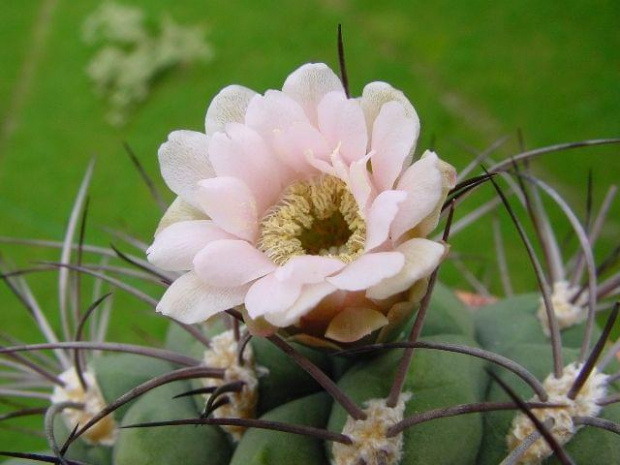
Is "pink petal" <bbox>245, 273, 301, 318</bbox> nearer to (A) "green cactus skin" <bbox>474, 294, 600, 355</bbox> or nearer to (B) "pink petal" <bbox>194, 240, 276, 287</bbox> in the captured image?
(B) "pink petal" <bbox>194, 240, 276, 287</bbox>

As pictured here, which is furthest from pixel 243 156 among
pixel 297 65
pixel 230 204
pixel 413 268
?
pixel 297 65

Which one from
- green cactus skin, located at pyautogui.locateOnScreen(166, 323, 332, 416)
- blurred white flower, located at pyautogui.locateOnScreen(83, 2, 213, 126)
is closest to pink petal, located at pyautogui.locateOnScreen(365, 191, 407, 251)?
green cactus skin, located at pyautogui.locateOnScreen(166, 323, 332, 416)

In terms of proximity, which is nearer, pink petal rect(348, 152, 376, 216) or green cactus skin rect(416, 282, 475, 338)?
pink petal rect(348, 152, 376, 216)

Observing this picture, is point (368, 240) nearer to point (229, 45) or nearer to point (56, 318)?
point (56, 318)

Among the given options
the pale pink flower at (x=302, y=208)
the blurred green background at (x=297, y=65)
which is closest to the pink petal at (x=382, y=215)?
the pale pink flower at (x=302, y=208)

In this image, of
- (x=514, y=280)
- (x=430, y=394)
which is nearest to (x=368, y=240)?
(x=430, y=394)

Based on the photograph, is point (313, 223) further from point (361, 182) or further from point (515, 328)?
point (515, 328)
